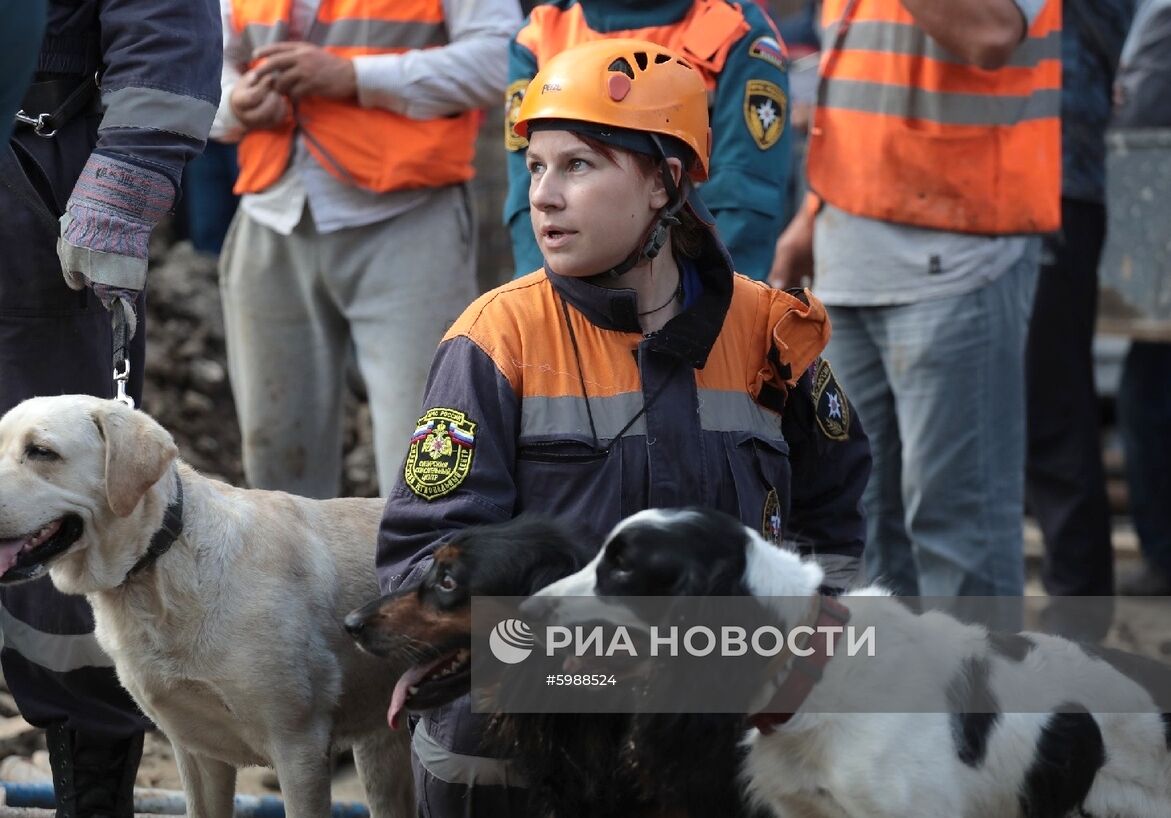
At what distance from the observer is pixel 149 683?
143 inches

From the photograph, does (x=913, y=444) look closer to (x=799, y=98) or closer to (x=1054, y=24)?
(x=1054, y=24)

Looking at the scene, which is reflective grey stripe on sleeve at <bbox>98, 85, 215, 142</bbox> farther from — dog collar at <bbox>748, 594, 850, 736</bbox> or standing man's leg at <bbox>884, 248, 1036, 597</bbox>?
standing man's leg at <bbox>884, 248, 1036, 597</bbox>

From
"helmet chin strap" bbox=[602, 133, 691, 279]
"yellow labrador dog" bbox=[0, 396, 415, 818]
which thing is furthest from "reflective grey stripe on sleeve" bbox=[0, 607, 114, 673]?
"helmet chin strap" bbox=[602, 133, 691, 279]

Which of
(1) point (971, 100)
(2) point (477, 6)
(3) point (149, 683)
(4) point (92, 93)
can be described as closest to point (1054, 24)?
(1) point (971, 100)

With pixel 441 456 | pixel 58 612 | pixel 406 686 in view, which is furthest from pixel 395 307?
pixel 406 686

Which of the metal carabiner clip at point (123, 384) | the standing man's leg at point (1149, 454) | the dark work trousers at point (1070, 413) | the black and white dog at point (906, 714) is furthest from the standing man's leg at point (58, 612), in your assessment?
the standing man's leg at point (1149, 454)

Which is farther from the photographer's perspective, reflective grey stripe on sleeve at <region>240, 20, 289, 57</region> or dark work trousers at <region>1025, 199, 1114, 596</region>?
dark work trousers at <region>1025, 199, 1114, 596</region>

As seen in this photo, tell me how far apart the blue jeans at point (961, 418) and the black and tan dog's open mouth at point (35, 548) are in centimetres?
244

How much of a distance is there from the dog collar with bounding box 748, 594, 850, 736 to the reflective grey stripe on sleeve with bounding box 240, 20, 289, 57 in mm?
2894

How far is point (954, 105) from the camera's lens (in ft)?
15.6

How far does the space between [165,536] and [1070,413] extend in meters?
3.77

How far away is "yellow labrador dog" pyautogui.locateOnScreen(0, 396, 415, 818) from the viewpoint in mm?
3523

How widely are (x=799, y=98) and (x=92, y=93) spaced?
9.43ft

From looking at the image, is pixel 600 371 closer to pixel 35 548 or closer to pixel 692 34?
pixel 35 548
